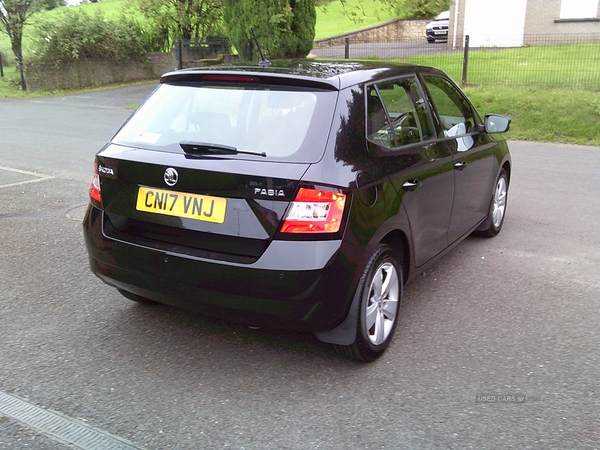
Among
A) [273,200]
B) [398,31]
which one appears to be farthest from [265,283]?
[398,31]

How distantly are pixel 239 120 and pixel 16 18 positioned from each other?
24676mm

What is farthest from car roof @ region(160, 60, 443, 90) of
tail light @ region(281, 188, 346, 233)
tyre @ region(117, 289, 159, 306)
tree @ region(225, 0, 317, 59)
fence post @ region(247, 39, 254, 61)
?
fence post @ region(247, 39, 254, 61)

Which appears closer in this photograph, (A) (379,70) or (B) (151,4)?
(A) (379,70)

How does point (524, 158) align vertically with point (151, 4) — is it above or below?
below

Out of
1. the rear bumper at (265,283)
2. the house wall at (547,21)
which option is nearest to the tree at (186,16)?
the house wall at (547,21)

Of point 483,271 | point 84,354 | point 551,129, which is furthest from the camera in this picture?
point 551,129

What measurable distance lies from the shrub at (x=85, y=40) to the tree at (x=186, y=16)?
1333 mm

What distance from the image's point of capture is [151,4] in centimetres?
2530

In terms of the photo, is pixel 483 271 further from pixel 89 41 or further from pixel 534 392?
pixel 89 41

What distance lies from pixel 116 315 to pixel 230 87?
175 cm

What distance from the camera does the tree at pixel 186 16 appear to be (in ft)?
81.0

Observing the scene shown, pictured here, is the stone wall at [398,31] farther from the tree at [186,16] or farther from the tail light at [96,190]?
the tail light at [96,190]

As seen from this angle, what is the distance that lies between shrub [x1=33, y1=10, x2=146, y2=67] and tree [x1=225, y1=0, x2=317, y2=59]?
35.2ft

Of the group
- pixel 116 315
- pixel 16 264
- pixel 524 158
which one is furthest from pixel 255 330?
Answer: pixel 524 158
